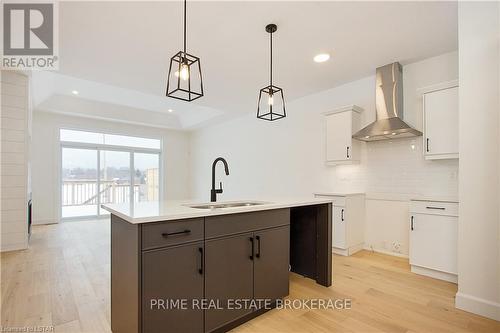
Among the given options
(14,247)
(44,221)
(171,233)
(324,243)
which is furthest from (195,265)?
(44,221)

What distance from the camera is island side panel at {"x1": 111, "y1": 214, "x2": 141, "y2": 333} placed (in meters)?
1.41

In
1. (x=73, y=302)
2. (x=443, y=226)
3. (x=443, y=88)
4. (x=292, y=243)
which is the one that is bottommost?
(x=73, y=302)

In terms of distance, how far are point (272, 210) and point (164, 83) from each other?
10.2 ft

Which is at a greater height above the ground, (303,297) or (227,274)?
(227,274)

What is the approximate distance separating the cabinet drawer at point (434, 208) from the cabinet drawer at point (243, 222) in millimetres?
1814

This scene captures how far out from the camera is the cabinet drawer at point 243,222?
170 centimetres

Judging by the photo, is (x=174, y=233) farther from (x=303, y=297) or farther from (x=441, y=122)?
(x=441, y=122)

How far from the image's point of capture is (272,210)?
82.4 inches

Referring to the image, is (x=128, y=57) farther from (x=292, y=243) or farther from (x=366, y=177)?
(x=366, y=177)

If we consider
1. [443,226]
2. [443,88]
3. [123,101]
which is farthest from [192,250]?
[123,101]

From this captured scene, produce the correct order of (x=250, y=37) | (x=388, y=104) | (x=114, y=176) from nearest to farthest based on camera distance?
1. (x=250, y=37)
2. (x=388, y=104)
3. (x=114, y=176)

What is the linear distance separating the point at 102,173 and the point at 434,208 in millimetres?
7391

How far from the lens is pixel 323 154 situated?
4504 mm

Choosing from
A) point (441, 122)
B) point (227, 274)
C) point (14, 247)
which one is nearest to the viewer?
point (227, 274)
